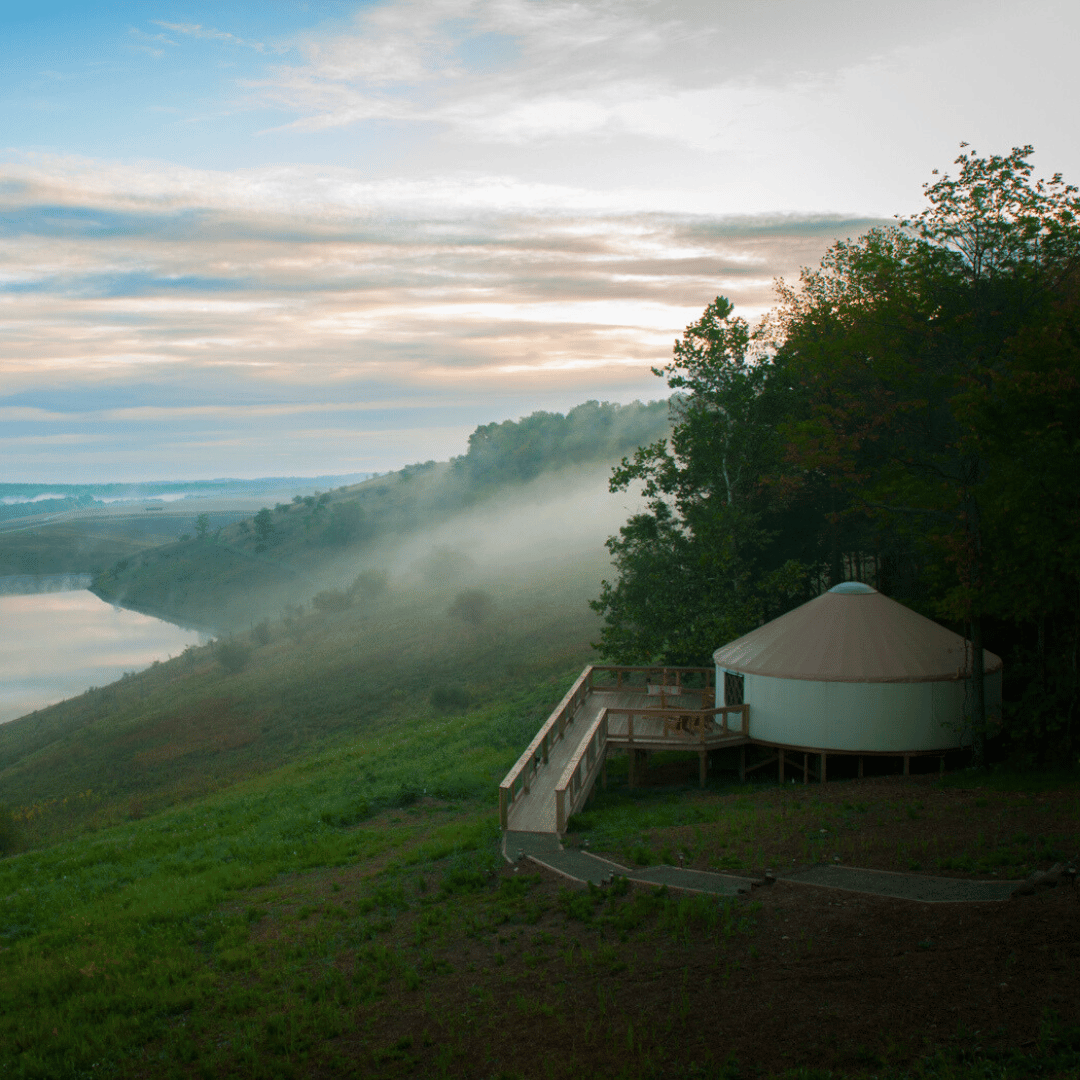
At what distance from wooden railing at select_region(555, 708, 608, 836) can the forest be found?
537 centimetres

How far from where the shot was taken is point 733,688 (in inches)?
683

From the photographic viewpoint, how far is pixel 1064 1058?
4.95m

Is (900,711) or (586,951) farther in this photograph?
(900,711)

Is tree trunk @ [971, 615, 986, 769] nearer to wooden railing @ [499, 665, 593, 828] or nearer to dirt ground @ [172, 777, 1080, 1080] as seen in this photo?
dirt ground @ [172, 777, 1080, 1080]

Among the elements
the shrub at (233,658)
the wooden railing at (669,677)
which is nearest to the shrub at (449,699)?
the wooden railing at (669,677)

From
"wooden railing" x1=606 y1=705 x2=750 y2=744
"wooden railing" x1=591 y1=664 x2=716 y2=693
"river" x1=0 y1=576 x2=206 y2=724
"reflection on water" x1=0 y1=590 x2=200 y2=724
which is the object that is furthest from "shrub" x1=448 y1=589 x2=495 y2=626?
"reflection on water" x1=0 y1=590 x2=200 y2=724

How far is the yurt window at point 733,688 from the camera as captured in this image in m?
17.1

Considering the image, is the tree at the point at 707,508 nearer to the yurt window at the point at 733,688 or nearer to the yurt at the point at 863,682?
the yurt window at the point at 733,688

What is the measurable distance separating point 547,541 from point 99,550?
4292 inches

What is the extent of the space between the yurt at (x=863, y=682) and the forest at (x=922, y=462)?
2.08 feet

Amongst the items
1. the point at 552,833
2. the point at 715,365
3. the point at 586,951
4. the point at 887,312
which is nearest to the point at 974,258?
the point at 887,312

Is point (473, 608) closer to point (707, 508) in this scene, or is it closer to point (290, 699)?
point (290, 699)

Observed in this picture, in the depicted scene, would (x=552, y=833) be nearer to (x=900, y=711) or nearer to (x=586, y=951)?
(x=586, y=951)

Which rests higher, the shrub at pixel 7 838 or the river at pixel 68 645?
the shrub at pixel 7 838
